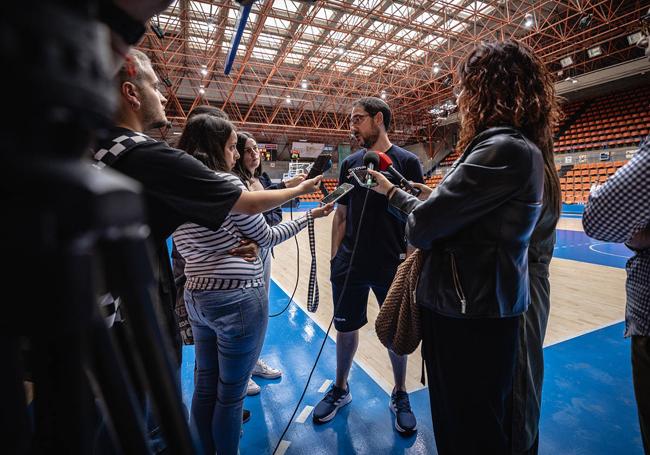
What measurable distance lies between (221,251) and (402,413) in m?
1.31

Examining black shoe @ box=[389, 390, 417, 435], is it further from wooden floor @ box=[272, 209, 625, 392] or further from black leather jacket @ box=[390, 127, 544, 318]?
black leather jacket @ box=[390, 127, 544, 318]

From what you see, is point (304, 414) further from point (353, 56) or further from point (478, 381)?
point (353, 56)

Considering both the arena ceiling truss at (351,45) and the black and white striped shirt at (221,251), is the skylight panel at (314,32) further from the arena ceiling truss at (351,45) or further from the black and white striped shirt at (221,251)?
the black and white striped shirt at (221,251)

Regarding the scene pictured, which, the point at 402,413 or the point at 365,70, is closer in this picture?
the point at 402,413

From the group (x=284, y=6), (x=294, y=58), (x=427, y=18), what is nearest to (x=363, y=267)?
(x=284, y=6)

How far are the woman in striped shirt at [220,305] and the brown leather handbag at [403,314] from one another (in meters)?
0.51

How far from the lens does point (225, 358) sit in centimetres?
130

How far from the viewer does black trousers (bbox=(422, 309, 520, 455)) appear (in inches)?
42.4

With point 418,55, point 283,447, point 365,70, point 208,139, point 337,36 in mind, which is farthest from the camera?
point 365,70

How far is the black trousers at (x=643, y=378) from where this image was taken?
1077 millimetres

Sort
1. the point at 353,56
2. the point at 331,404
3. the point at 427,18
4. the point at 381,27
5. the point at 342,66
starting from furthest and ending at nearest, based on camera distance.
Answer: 1. the point at 342,66
2. the point at 353,56
3. the point at 381,27
4. the point at 427,18
5. the point at 331,404

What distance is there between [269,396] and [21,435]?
6.75ft

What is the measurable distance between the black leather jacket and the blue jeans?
0.72 meters

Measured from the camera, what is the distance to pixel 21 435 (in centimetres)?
24
